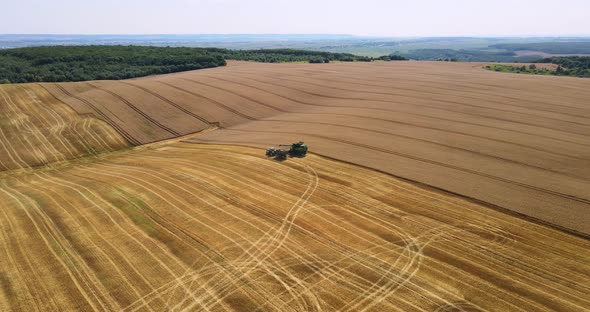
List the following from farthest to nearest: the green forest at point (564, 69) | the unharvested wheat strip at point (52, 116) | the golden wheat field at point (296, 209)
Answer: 1. the green forest at point (564, 69)
2. the unharvested wheat strip at point (52, 116)
3. the golden wheat field at point (296, 209)

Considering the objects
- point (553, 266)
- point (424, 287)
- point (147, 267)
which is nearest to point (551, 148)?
point (553, 266)

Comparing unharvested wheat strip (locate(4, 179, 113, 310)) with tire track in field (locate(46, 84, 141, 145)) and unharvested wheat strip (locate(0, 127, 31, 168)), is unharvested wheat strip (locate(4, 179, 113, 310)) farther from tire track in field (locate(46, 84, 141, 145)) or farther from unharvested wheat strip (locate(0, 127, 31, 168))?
tire track in field (locate(46, 84, 141, 145))

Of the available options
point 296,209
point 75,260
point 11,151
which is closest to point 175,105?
point 11,151

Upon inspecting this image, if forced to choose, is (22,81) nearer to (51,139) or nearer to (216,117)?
(51,139)

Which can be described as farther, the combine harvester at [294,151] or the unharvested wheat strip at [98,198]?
the combine harvester at [294,151]

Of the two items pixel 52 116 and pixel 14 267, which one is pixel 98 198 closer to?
pixel 14 267

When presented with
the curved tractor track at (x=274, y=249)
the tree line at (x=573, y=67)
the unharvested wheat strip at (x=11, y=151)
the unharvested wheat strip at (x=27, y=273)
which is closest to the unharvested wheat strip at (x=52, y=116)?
the unharvested wheat strip at (x=11, y=151)

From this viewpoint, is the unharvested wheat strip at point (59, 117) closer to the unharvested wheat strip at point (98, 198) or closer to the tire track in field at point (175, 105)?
the unharvested wheat strip at point (98, 198)
